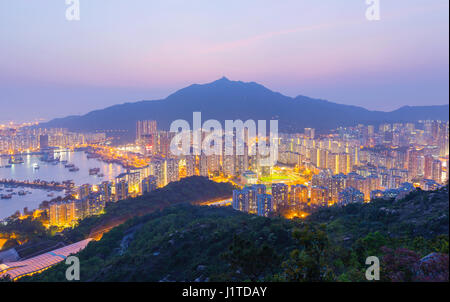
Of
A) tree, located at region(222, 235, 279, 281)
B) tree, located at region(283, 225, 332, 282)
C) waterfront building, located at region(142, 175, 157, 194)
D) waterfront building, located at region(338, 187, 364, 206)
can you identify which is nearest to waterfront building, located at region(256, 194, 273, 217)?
waterfront building, located at region(338, 187, 364, 206)

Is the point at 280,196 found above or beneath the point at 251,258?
beneath

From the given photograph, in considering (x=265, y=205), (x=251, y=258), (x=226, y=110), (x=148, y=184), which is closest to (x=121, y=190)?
(x=148, y=184)

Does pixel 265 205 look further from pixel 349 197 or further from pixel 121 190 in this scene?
pixel 121 190

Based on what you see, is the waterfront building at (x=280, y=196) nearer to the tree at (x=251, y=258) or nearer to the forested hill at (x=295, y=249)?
the forested hill at (x=295, y=249)

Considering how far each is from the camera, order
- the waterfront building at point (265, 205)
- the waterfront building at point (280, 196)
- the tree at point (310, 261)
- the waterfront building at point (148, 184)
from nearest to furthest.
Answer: the tree at point (310, 261) < the waterfront building at point (265, 205) < the waterfront building at point (280, 196) < the waterfront building at point (148, 184)

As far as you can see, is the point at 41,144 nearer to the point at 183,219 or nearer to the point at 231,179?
the point at 231,179

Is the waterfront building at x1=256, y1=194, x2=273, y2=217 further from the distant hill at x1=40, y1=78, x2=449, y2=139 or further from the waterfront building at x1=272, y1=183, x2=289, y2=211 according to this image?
the distant hill at x1=40, y1=78, x2=449, y2=139

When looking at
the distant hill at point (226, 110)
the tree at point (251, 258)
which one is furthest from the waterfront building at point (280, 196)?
the distant hill at point (226, 110)
